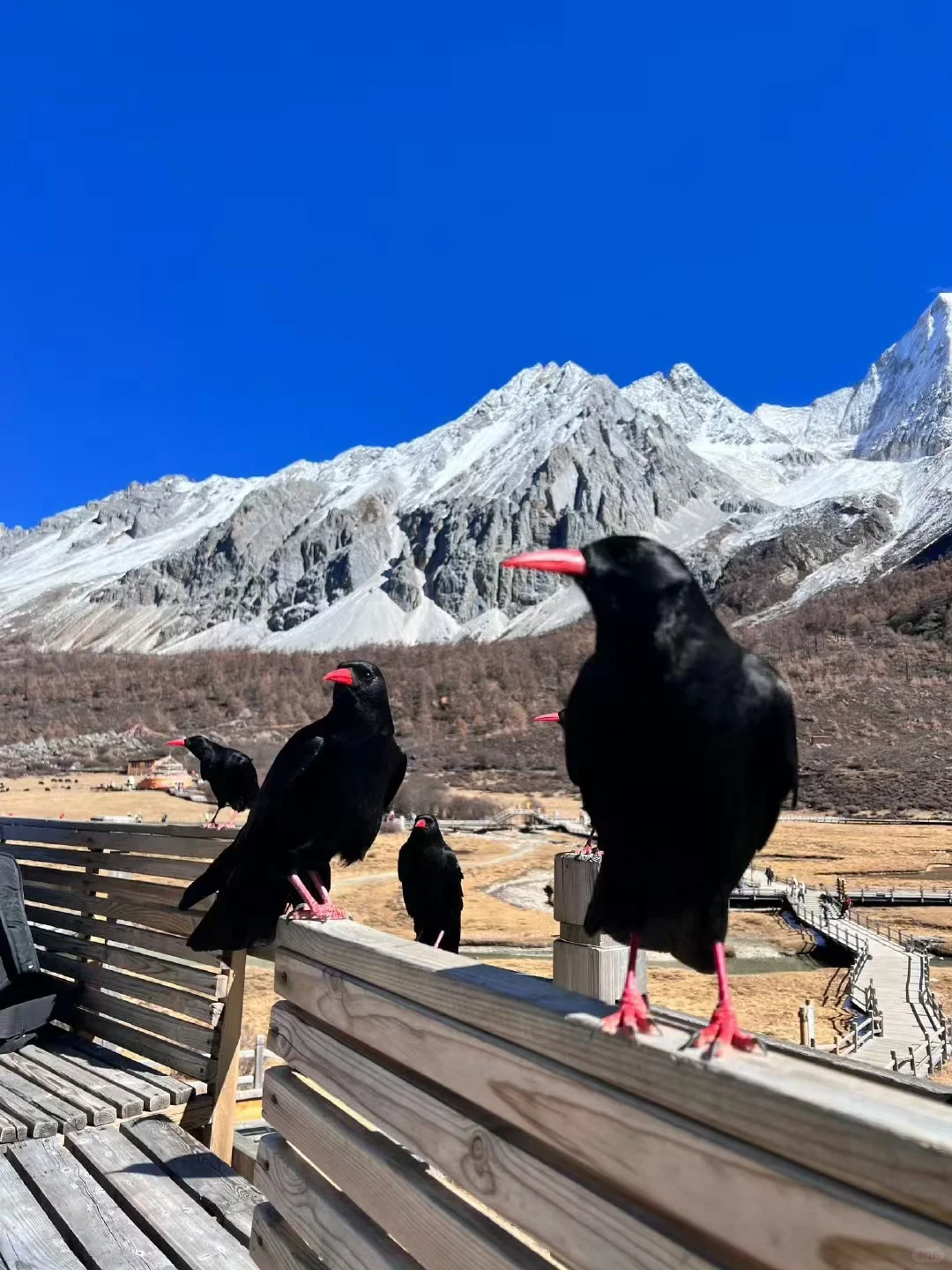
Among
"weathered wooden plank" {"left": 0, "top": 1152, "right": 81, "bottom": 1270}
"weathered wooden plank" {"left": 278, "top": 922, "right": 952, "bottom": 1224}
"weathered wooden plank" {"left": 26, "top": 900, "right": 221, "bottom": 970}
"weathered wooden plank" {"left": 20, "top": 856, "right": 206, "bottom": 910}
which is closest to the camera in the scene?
"weathered wooden plank" {"left": 278, "top": 922, "right": 952, "bottom": 1224}

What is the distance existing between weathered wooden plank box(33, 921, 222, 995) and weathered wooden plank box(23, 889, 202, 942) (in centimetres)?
13

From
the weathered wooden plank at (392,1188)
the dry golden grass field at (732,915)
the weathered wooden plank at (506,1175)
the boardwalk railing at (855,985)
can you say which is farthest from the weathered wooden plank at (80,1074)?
the dry golden grass field at (732,915)

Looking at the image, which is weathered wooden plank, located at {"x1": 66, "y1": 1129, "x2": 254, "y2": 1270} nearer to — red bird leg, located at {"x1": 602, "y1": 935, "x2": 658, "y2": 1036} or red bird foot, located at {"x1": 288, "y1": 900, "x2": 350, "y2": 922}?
red bird foot, located at {"x1": 288, "y1": 900, "x2": 350, "y2": 922}

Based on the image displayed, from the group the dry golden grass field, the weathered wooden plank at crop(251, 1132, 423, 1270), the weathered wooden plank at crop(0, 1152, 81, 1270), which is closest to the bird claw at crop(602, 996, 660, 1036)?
the weathered wooden plank at crop(251, 1132, 423, 1270)

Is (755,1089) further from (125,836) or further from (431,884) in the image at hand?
(431,884)

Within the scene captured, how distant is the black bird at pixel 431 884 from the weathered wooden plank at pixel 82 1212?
11.8 feet

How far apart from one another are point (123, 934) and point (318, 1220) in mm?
3035

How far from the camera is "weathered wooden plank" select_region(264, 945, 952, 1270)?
3.32ft

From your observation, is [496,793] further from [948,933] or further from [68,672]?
[68,672]

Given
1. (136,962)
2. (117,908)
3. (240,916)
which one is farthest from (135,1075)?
(240,916)

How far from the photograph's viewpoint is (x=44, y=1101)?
12.6ft

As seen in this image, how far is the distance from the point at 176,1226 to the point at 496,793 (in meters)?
44.7

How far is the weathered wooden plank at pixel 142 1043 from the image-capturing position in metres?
4.08

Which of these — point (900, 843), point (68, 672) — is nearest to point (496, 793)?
point (900, 843)
